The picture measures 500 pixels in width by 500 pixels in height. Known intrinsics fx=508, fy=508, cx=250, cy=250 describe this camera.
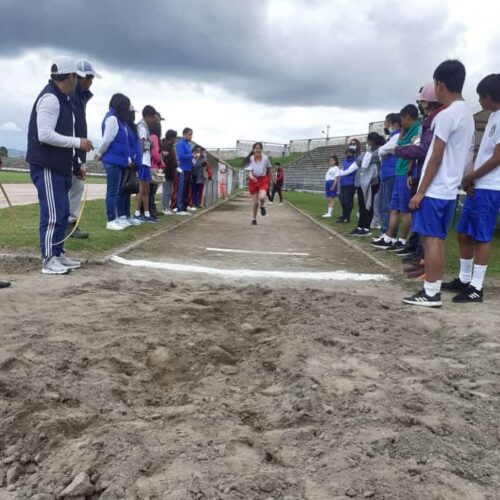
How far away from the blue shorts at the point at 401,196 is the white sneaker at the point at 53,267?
14.5ft

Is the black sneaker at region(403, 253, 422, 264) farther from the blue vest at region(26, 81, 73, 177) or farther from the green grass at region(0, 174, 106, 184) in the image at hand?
the green grass at region(0, 174, 106, 184)

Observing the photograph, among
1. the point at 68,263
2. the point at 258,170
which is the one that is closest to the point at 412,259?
the point at 68,263

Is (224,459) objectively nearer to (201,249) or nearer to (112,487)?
(112,487)

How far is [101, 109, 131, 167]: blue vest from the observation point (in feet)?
25.1

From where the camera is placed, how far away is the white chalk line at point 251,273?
5.55 meters

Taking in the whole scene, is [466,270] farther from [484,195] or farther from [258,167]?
[258,167]

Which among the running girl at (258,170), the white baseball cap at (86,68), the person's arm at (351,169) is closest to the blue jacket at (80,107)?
the white baseball cap at (86,68)

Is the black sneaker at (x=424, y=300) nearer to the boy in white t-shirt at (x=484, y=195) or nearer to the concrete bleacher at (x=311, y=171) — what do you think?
the boy in white t-shirt at (x=484, y=195)

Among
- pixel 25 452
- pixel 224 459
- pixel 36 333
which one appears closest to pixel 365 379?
pixel 224 459

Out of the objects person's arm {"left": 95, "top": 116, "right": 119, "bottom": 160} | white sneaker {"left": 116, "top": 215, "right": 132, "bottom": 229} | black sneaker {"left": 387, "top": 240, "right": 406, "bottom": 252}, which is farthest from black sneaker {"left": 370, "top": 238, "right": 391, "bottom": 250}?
person's arm {"left": 95, "top": 116, "right": 119, "bottom": 160}

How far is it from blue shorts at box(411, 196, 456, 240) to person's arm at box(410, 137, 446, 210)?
0.06 meters

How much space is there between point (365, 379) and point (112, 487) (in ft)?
4.95

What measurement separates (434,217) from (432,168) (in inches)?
16.3

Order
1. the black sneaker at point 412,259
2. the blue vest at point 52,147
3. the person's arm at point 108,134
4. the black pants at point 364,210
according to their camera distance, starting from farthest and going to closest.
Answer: the black pants at point 364,210, the person's arm at point 108,134, the black sneaker at point 412,259, the blue vest at point 52,147
